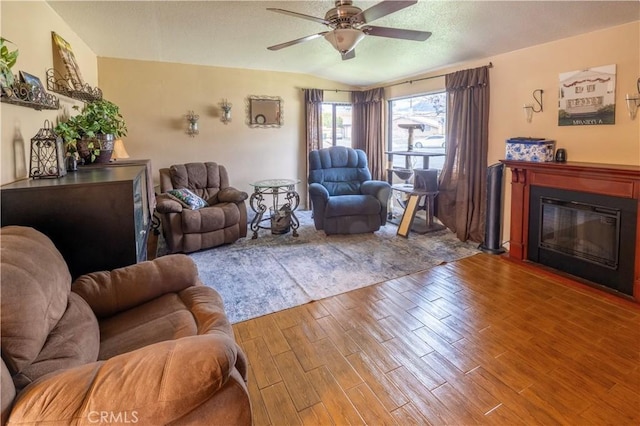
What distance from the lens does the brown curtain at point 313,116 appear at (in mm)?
5770

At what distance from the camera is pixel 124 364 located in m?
1.07

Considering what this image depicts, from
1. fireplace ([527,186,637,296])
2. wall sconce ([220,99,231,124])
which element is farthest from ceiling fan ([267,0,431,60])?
wall sconce ([220,99,231,124])

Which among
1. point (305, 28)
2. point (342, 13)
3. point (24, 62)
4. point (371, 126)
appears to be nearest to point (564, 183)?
point (342, 13)

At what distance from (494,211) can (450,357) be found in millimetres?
2233

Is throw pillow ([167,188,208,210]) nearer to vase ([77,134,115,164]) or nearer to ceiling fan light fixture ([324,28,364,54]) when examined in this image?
vase ([77,134,115,164])

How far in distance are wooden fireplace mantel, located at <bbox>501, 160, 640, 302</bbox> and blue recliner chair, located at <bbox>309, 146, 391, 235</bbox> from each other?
1586 millimetres

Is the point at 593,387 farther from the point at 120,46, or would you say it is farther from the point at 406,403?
the point at 120,46

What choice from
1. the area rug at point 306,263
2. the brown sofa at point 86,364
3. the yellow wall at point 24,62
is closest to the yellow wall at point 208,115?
the area rug at point 306,263

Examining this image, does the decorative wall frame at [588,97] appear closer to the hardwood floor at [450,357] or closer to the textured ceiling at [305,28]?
the textured ceiling at [305,28]

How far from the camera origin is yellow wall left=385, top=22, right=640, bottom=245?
293 centimetres

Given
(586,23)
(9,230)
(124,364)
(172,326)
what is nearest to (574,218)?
(586,23)

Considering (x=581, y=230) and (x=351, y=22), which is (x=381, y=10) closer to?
(x=351, y=22)

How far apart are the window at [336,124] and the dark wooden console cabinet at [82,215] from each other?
14.8 ft

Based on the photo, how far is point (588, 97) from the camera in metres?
3.18
